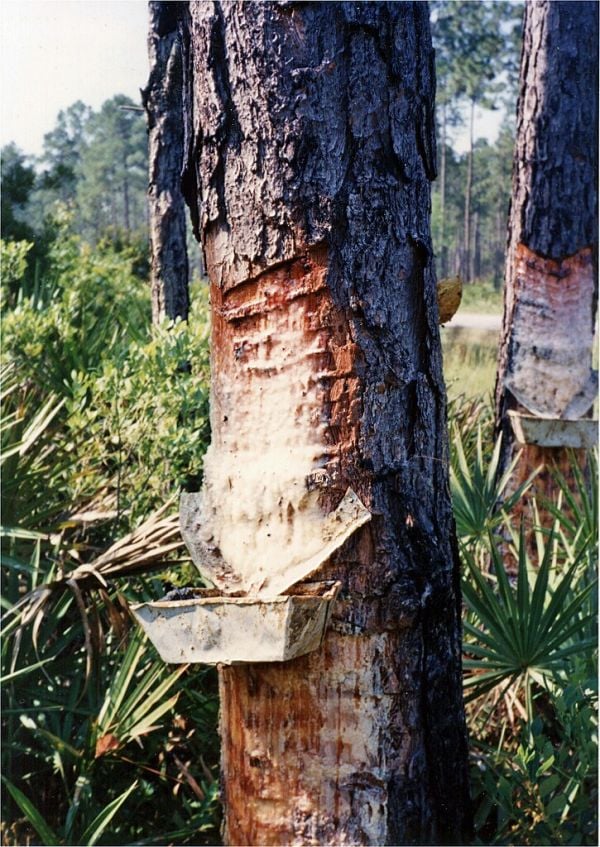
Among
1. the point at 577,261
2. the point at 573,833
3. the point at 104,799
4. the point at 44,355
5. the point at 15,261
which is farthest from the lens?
the point at 15,261

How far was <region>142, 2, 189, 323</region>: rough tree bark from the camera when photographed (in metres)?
4.94

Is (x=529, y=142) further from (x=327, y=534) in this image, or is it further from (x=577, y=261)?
(x=327, y=534)

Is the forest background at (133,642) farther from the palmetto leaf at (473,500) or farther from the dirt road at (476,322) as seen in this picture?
the dirt road at (476,322)

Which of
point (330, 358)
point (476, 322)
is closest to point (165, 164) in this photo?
point (330, 358)

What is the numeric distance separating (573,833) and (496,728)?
1.02 metres

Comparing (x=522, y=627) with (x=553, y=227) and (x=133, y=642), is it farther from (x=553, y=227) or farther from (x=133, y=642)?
(x=553, y=227)

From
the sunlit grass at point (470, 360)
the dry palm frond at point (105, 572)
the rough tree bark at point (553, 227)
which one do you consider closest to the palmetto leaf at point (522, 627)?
the dry palm frond at point (105, 572)

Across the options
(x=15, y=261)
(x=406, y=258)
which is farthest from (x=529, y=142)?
(x=15, y=261)

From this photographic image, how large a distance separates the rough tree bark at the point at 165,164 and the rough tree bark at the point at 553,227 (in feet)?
6.78

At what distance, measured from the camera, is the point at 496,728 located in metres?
2.78

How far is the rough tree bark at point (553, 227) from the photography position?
371 centimetres

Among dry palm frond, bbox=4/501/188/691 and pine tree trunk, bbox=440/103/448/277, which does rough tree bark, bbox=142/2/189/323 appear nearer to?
dry palm frond, bbox=4/501/188/691

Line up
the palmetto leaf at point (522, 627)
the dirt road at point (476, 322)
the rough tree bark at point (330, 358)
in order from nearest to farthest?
the rough tree bark at point (330, 358) → the palmetto leaf at point (522, 627) → the dirt road at point (476, 322)

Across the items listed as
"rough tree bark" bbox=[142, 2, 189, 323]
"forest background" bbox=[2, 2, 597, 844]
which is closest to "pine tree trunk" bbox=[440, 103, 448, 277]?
"rough tree bark" bbox=[142, 2, 189, 323]
